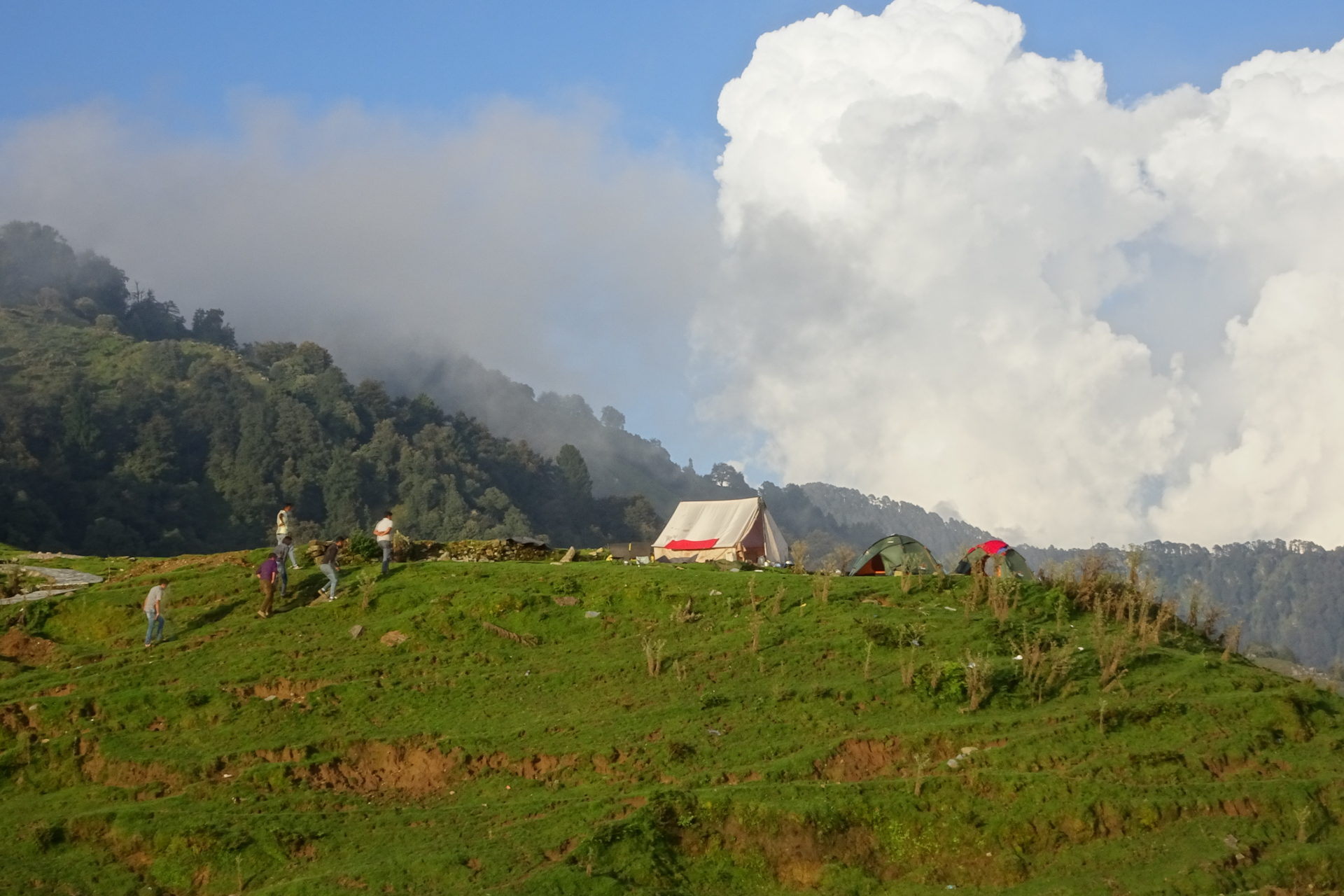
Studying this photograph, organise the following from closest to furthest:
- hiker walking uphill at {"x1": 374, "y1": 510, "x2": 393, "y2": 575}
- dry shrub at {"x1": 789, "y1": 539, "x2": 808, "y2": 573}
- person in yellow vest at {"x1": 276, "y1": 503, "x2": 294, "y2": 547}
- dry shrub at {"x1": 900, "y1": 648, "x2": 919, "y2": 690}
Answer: dry shrub at {"x1": 900, "y1": 648, "x2": 919, "y2": 690} < person in yellow vest at {"x1": 276, "y1": 503, "x2": 294, "y2": 547} < hiker walking uphill at {"x1": 374, "y1": 510, "x2": 393, "y2": 575} < dry shrub at {"x1": 789, "y1": 539, "x2": 808, "y2": 573}

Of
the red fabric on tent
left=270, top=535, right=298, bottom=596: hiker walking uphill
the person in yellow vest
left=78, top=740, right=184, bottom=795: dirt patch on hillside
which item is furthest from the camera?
the red fabric on tent

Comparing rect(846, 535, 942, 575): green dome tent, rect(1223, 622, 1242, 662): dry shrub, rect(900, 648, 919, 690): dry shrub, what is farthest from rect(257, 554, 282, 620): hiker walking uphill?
rect(1223, 622, 1242, 662): dry shrub

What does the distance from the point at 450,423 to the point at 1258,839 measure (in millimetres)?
102199

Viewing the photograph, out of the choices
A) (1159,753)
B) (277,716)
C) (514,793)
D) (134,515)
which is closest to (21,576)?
(277,716)

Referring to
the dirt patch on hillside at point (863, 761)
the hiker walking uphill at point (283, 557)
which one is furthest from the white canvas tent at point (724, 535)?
the dirt patch on hillside at point (863, 761)

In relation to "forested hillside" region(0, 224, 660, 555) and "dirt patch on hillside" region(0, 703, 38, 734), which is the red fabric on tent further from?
"forested hillside" region(0, 224, 660, 555)

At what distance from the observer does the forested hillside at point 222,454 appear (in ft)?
242

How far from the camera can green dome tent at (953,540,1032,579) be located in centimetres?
2703

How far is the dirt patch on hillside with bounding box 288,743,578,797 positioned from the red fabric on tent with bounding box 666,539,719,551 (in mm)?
21928

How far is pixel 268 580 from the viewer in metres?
22.0

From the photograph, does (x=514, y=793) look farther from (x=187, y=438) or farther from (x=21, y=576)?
(x=187, y=438)

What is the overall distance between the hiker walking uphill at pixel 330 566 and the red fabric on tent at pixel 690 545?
15748 millimetres

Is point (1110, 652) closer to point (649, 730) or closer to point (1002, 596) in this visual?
point (1002, 596)

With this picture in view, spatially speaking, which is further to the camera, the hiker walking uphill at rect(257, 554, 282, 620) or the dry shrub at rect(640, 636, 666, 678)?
the hiker walking uphill at rect(257, 554, 282, 620)
